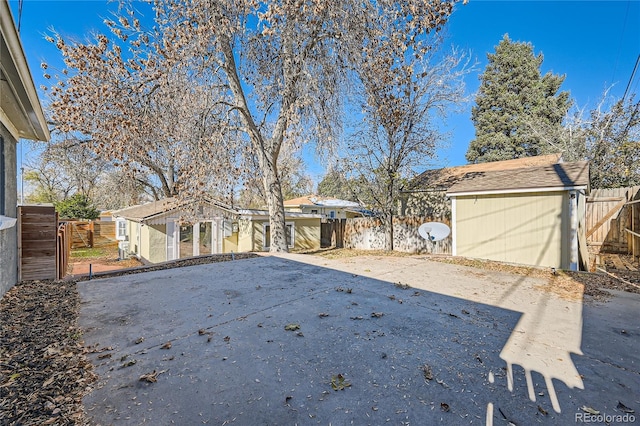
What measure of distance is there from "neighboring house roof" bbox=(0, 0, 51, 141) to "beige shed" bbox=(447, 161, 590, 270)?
32.2 ft

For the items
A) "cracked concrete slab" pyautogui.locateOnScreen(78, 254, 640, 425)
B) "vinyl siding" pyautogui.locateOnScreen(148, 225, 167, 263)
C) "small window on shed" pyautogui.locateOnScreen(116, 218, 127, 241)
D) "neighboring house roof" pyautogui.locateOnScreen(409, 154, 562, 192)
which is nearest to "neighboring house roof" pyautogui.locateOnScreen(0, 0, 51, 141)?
"cracked concrete slab" pyautogui.locateOnScreen(78, 254, 640, 425)

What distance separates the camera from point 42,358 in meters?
2.11

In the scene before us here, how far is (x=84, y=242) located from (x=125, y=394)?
19.9 meters

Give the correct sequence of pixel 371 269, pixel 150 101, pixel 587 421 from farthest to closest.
A: pixel 150 101, pixel 371 269, pixel 587 421

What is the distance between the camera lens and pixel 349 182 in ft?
38.8

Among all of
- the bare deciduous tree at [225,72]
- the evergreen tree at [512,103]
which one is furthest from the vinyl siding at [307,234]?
the evergreen tree at [512,103]

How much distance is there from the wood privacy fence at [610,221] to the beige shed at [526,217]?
150 centimetres

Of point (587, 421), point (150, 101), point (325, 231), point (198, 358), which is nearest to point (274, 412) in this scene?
point (198, 358)

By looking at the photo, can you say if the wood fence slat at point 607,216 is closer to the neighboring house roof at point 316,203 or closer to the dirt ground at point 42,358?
the dirt ground at point 42,358

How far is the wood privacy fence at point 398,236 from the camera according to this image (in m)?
11.4

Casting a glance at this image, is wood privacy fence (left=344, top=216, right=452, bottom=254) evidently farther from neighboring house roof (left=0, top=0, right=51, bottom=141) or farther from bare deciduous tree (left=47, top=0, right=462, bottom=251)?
neighboring house roof (left=0, top=0, right=51, bottom=141)

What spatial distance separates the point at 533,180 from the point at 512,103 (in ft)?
66.6

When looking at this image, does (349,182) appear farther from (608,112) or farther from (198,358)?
(608,112)

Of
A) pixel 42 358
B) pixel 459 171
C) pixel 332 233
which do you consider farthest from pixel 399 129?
pixel 42 358
